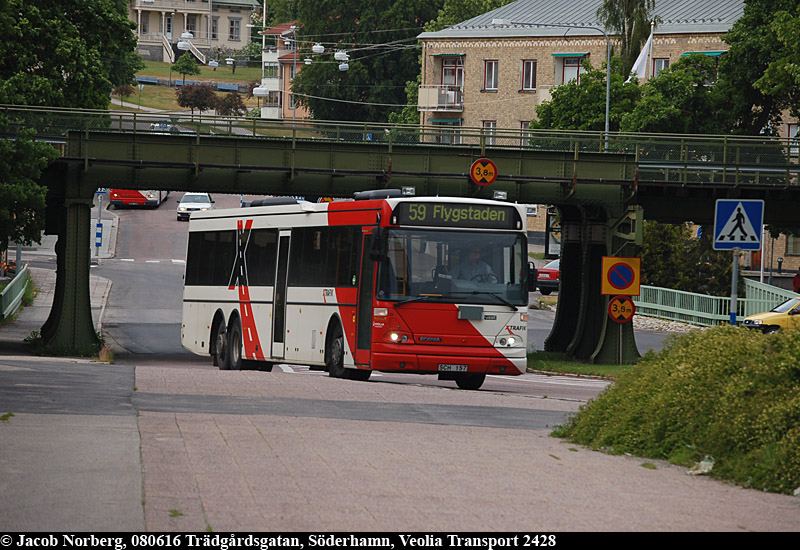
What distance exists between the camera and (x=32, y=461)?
1027 cm

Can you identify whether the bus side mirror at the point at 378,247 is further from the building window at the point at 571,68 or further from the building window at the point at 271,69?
the building window at the point at 271,69

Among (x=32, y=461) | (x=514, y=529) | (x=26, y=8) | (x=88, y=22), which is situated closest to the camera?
(x=514, y=529)

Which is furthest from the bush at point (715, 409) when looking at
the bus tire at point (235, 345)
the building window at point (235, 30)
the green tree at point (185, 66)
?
the building window at point (235, 30)

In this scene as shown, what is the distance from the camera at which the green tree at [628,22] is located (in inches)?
2474

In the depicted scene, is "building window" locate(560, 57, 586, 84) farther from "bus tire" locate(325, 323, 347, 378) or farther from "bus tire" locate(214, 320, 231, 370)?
"bus tire" locate(325, 323, 347, 378)

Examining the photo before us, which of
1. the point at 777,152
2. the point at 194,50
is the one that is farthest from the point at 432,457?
the point at 194,50

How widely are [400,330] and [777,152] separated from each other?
17382mm

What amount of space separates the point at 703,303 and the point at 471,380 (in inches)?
1113

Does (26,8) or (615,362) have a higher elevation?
(26,8)

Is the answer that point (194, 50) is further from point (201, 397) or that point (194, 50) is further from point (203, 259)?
point (201, 397)

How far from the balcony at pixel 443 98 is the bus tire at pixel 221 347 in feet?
193

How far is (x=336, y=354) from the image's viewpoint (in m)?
21.9

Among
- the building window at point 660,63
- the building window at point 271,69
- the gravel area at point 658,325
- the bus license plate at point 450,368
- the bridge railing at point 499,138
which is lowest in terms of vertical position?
the gravel area at point 658,325

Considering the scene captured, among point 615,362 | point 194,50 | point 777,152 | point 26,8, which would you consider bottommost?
point 615,362
